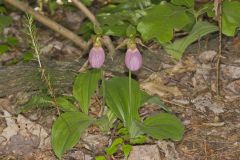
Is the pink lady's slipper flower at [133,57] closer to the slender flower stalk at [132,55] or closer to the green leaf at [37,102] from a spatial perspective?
the slender flower stalk at [132,55]

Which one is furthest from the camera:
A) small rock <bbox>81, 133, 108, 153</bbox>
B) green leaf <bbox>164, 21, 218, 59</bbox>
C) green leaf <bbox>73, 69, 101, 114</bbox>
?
green leaf <bbox>164, 21, 218, 59</bbox>

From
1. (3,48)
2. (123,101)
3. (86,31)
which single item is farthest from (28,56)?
(123,101)

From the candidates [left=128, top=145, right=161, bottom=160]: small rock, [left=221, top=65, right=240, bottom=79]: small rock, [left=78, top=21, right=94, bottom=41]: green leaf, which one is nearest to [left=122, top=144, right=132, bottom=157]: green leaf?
[left=128, top=145, right=161, bottom=160]: small rock

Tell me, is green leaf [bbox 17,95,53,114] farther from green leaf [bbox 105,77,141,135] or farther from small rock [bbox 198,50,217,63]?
small rock [bbox 198,50,217,63]

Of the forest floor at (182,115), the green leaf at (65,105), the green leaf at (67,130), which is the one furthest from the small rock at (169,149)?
the green leaf at (65,105)

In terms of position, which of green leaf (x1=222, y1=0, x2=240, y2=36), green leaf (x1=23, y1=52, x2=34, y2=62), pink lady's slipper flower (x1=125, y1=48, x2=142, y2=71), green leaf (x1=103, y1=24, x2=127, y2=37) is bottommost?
green leaf (x1=23, y1=52, x2=34, y2=62)

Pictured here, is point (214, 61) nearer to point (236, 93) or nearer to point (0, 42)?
point (236, 93)
